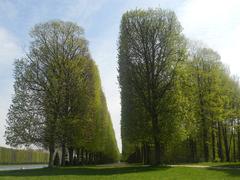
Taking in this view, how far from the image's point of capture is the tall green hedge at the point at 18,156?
10144 centimetres

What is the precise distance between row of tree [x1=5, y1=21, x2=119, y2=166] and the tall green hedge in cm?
5905

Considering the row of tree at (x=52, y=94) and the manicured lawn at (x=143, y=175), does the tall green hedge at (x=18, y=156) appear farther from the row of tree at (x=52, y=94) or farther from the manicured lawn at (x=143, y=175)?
the manicured lawn at (x=143, y=175)

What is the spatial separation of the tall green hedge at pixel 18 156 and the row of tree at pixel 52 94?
194 ft

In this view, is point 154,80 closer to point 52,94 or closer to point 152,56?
point 152,56

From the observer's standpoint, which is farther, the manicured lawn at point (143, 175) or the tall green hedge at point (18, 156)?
the tall green hedge at point (18, 156)

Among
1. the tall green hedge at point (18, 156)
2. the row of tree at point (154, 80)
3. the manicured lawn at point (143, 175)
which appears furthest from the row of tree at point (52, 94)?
the tall green hedge at point (18, 156)

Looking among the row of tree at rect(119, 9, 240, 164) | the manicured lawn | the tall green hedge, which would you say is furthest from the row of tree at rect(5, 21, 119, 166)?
the tall green hedge

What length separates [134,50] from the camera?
36.2 metres

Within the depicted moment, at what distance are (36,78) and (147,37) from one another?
40.7ft

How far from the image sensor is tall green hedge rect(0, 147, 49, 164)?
101 meters

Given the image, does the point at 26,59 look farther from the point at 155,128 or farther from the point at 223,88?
the point at 223,88

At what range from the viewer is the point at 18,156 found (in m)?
110

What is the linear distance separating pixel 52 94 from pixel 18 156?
80357mm

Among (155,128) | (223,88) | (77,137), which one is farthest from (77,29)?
(223,88)
